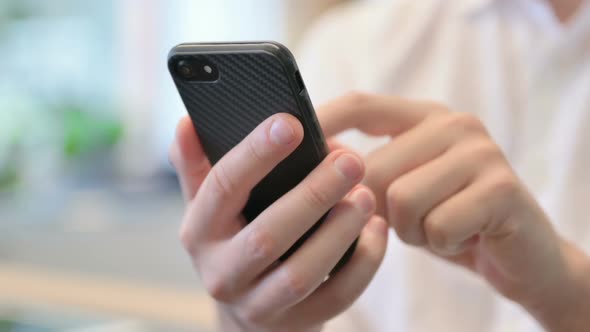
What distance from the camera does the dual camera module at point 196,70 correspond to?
16.1 inches

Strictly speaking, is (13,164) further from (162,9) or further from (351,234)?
(351,234)

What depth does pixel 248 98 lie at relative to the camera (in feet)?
1.35

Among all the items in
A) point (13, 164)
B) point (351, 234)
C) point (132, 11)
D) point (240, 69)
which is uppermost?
point (240, 69)

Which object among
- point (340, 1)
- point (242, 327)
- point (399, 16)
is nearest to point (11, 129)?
point (340, 1)

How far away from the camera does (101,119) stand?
1612mm

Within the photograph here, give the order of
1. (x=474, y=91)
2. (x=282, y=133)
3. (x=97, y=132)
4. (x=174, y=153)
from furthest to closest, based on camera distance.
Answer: (x=97, y=132) → (x=474, y=91) → (x=174, y=153) → (x=282, y=133)

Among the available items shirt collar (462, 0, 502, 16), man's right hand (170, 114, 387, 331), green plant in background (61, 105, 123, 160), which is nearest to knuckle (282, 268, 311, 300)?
man's right hand (170, 114, 387, 331)

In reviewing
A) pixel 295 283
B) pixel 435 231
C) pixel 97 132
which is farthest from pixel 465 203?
pixel 97 132

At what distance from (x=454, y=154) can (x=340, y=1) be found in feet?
3.24

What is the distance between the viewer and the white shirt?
0.68 meters

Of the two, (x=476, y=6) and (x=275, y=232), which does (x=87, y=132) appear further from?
(x=275, y=232)

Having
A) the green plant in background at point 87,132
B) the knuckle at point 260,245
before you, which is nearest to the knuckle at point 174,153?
the knuckle at point 260,245

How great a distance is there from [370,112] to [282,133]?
0.43 ft

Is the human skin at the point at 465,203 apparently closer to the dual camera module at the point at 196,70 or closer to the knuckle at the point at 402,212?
the knuckle at the point at 402,212
